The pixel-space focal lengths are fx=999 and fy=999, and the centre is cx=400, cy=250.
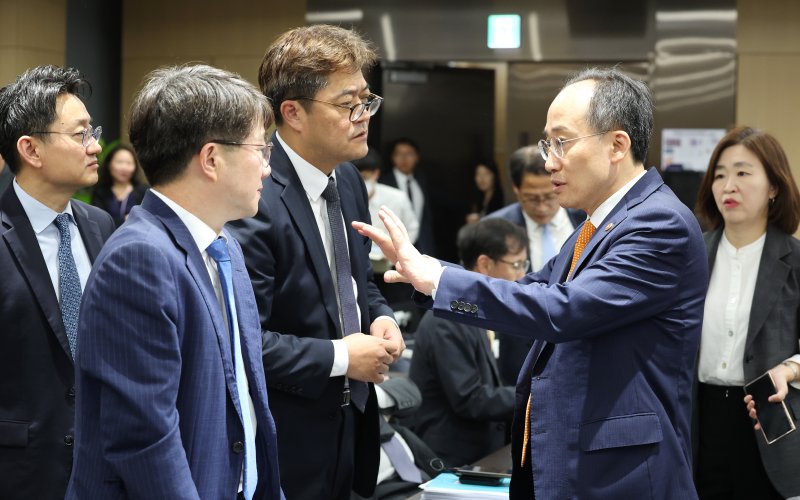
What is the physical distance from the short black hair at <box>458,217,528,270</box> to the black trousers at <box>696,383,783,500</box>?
40.0 inches

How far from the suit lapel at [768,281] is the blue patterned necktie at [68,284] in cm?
203

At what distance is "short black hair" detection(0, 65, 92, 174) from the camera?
2.71m

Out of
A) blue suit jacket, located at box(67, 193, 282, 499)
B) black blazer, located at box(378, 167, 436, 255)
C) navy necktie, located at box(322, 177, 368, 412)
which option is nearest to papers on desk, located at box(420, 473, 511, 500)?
navy necktie, located at box(322, 177, 368, 412)

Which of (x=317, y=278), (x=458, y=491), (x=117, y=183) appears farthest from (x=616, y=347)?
(x=117, y=183)

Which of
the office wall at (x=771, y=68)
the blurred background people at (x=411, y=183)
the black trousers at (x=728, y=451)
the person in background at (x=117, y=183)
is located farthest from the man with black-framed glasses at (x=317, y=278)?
the office wall at (x=771, y=68)

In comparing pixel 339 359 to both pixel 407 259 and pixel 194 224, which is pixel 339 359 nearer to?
pixel 407 259

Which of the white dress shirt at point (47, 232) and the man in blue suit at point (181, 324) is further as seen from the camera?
the white dress shirt at point (47, 232)

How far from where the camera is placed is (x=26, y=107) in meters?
2.72

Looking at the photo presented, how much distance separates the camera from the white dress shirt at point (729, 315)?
3.23m

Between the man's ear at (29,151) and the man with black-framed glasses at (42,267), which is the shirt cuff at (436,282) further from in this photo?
the man's ear at (29,151)

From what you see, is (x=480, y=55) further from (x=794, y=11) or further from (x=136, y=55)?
(x=136, y=55)

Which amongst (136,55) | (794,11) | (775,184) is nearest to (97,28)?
(136,55)

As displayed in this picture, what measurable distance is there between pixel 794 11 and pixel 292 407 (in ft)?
23.2

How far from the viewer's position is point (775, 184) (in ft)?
10.9
